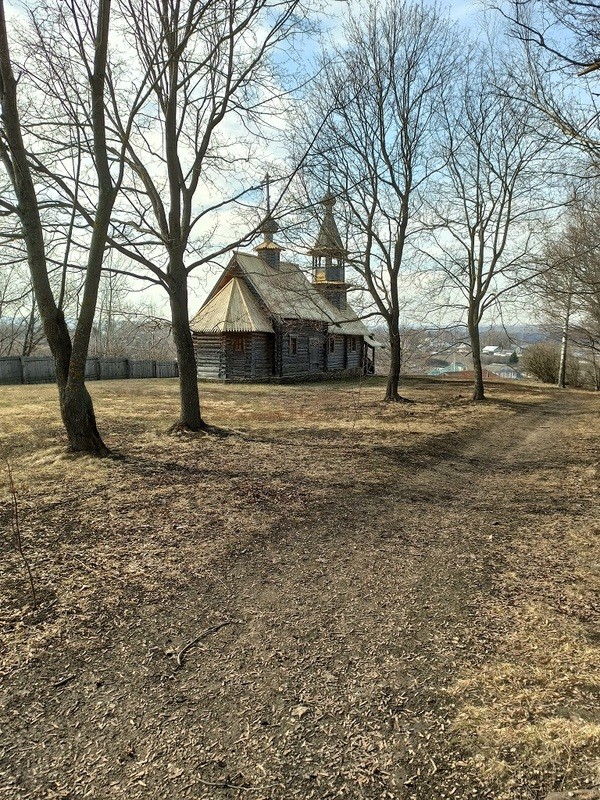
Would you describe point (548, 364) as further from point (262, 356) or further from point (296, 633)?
point (296, 633)

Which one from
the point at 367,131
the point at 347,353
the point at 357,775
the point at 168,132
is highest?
the point at 367,131

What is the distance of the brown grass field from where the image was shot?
2.47 metres

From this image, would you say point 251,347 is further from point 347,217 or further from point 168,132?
point 168,132

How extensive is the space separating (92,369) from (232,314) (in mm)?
9628

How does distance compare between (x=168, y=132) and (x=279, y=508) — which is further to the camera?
(x=168, y=132)

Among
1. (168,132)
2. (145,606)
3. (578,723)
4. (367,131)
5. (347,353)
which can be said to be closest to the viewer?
(578,723)

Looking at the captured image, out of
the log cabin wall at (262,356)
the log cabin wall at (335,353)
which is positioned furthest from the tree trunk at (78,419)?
the log cabin wall at (335,353)

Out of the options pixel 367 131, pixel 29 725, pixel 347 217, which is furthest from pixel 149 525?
pixel 367 131

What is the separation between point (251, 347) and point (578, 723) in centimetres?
2604

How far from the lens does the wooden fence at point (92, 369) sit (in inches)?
1023

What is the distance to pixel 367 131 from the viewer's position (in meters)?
17.6

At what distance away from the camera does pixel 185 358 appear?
11.2 m

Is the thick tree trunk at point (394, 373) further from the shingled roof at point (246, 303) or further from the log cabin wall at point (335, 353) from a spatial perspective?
the log cabin wall at point (335, 353)

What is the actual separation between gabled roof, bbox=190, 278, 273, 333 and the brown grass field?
19.3 metres
